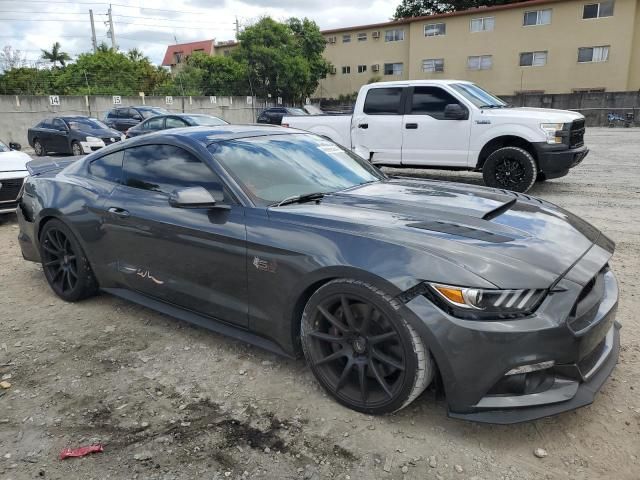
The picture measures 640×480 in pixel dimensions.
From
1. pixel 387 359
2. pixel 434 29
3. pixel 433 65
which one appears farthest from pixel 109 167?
pixel 434 29

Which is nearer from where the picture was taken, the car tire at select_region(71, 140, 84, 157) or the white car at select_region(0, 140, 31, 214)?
the white car at select_region(0, 140, 31, 214)

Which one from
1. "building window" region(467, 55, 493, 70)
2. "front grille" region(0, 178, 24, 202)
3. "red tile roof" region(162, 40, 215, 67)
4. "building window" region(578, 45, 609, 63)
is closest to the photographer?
"front grille" region(0, 178, 24, 202)

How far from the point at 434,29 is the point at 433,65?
2.71 meters

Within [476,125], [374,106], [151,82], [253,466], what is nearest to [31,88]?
[151,82]

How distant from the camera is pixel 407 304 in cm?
229

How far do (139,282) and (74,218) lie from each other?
90 centimetres

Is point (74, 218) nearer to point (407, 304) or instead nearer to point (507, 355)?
point (407, 304)

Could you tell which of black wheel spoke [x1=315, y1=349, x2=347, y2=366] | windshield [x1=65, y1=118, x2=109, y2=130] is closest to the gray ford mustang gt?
black wheel spoke [x1=315, y1=349, x2=347, y2=366]

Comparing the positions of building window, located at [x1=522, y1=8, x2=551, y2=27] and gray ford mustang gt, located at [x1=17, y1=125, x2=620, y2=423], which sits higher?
building window, located at [x1=522, y1=8, x2=551, y2=27]

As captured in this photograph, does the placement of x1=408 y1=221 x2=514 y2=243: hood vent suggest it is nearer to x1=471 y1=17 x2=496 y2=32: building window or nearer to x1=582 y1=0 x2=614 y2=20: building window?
x1=582 y1=0 x2=614 y2=20: building window

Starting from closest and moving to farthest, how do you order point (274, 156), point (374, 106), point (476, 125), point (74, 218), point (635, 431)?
point (635, 431) → point (274, 156) → point (74, 218) → point (476, 125) → point (374, 106)

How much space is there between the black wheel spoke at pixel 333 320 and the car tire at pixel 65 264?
A: 235 cm

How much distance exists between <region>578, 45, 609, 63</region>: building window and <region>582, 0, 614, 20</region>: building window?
2.04m

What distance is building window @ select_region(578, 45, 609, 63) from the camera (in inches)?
1309
